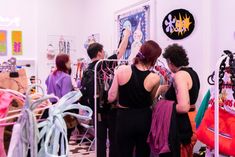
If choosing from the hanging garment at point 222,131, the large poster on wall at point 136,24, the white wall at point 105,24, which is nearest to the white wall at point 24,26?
the white wall at point 105,24

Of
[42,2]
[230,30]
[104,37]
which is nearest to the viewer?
[230,30]

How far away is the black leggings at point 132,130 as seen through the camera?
2.29 metres

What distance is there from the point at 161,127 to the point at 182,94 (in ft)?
0.95

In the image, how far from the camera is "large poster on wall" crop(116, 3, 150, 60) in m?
4.04

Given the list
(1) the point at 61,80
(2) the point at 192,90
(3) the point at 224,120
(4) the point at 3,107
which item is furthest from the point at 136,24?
(4) the point at 3,107

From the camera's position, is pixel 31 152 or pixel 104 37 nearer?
pixel 31 152

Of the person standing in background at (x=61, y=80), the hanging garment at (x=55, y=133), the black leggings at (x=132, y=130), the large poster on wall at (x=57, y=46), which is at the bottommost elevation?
the black leggings at (x=132, y=130)

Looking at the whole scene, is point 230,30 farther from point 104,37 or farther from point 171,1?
point 104,37

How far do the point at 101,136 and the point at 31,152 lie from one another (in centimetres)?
212

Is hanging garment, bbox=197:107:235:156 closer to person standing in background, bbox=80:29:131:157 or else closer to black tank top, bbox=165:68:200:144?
black tank top, bbox=165:68:200:144

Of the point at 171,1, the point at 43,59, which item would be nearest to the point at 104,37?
the point at 43,59

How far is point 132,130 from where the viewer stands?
90.4 inches

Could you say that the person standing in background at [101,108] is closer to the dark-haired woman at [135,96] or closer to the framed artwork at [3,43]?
the dark-haired woman at [135,96]

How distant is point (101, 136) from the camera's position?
3215 millimetres
